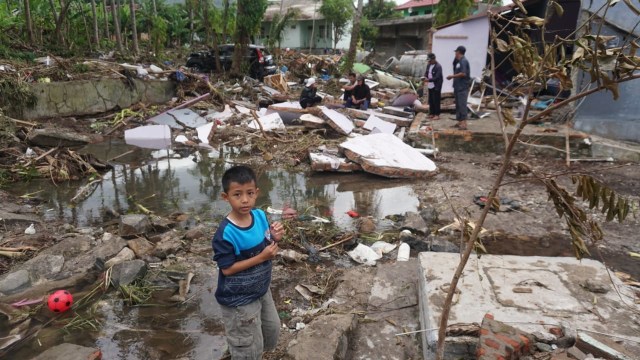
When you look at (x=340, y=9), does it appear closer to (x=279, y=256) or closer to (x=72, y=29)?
(x=72, y=29)

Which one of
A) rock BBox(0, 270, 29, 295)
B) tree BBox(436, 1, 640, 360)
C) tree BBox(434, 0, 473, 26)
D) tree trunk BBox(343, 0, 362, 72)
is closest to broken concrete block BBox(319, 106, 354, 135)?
rock BBox(0, 270, 29, 295)

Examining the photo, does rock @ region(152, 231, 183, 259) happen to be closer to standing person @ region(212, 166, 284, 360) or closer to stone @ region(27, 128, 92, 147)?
standing person @ region(212, 166, 284, 360)

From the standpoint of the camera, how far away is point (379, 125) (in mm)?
9453

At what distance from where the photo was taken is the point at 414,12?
40906 mm

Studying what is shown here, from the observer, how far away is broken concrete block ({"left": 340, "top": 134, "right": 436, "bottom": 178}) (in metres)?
6.64

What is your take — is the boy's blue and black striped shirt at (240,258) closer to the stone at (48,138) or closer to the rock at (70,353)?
the rock at (70,353)

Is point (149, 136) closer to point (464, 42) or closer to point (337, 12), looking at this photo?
point (464, 42)

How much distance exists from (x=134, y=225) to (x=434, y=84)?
7314 millimetres

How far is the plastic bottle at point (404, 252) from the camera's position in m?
3.99

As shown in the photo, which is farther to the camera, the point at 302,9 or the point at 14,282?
the point at 302,9

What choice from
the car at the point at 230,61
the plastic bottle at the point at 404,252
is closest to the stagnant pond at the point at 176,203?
the plastic bottle at the point at 404,252

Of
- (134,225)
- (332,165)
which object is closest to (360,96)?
(332,165)

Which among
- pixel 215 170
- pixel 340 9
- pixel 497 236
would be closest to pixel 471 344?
pixel 497 236

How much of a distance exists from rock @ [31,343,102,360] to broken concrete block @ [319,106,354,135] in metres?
7.07
